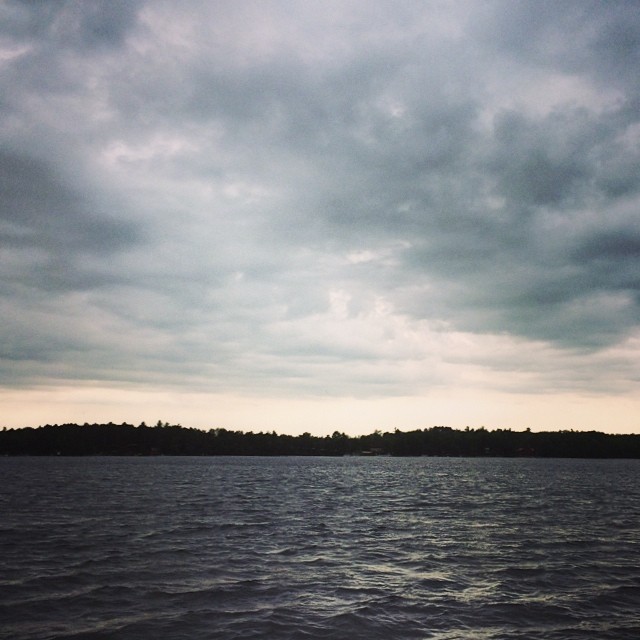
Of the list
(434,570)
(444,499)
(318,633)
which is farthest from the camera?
(444,499)

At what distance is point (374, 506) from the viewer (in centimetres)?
5819

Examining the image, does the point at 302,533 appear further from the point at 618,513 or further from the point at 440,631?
the point at 618,513

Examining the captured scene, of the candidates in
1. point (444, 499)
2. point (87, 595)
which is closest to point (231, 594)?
point (87, 595)

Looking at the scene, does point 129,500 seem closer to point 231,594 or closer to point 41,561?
point 41,561

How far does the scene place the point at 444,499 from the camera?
68.4m

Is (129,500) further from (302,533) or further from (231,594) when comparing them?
(231,594)

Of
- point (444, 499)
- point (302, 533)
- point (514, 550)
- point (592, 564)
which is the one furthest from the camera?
point (444, 499)

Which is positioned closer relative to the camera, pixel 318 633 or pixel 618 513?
pixel 318 633

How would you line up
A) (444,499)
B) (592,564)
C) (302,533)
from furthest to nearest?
(444,499), (302,533), (592,564)

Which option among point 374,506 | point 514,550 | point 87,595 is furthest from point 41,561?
point 374,506

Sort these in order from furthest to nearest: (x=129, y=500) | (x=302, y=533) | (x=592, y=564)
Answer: (x=129, y=500), (x=302, y=533), (x=592, y=564)

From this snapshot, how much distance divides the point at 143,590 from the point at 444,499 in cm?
5309

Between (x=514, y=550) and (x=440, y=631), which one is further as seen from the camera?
(x=514, y=550)

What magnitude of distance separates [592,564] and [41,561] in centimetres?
2850
